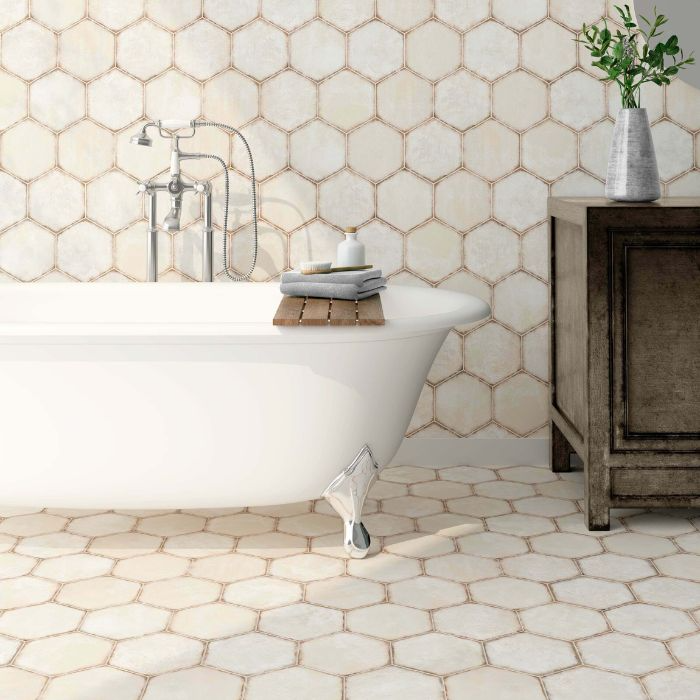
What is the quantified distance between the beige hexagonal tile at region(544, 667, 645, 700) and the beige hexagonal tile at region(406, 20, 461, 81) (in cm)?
202

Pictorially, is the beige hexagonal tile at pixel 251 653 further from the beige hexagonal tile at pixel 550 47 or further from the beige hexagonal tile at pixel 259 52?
the beige hexagonal tile at pixel 550 47

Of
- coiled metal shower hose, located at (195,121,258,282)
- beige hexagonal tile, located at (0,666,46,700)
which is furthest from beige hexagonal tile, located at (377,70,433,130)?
beige hexagonal tile, located at (0,666,46,700)

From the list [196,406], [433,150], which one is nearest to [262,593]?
[196,406]

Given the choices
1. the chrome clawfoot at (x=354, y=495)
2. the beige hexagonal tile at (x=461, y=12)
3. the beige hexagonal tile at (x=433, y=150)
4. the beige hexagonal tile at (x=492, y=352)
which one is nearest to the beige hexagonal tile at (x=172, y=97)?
the beige hexagonal tile at (x=433, y=150)

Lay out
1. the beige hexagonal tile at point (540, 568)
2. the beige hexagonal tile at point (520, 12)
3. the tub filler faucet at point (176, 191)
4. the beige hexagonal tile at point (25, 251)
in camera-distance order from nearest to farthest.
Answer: the beige hexagonal tile at point (540, 568) → the tub filler faucet at point (176, 191) → the beige hexagonal tile at point (520, 12) → the beige hexagonal tile at point (25, 251)

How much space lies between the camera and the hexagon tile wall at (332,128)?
336cm

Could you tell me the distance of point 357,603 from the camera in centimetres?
234

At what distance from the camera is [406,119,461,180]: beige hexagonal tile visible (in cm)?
340

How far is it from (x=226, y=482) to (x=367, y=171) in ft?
4.26

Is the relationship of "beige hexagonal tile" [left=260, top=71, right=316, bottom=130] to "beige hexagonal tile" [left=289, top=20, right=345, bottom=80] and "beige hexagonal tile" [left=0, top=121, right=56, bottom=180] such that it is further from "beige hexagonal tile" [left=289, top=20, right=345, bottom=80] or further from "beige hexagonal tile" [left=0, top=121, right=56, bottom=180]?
"beige hexagonal tile" [left=0, top=121, right=56, bottom=180]

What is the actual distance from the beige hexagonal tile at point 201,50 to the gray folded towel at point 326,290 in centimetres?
101

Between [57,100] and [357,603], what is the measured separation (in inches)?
77.2

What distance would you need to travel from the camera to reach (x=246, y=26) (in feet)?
11.0

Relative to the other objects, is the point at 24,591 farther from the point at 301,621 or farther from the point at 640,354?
the point at 640,354
